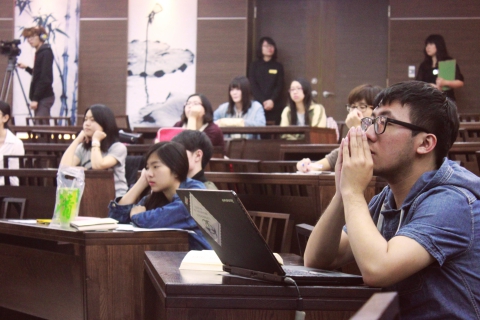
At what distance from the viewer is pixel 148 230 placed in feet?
7.67

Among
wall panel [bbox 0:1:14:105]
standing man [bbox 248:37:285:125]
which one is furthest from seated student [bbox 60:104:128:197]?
wall panel [bbox 0:1:14:105]

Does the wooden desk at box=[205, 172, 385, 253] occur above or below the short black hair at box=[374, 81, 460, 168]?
below

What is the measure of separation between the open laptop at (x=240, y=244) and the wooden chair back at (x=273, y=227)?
32.8 inches

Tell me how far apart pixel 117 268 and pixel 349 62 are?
7.10 meters

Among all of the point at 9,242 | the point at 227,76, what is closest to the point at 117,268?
the point at 9,242

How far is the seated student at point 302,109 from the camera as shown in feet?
19.9

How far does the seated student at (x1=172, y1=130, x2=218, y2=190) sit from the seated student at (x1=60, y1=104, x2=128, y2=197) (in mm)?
1075

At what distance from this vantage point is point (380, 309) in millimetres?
661

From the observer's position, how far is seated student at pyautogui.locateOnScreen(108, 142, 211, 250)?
262 cm

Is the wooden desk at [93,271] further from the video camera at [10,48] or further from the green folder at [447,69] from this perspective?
the video camera at [10,48]

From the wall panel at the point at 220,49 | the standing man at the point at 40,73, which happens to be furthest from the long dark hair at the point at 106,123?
the wall panel at the point at 220,49

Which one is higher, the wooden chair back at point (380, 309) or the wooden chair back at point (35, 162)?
the wooden chair back at point (380, 309)

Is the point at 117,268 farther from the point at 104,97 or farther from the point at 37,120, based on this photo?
the point at 104,97

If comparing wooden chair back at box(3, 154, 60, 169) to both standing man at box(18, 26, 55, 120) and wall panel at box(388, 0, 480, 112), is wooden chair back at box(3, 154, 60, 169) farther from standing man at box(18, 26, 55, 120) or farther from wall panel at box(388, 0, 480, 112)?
wall panel at box(388, 0, 480, 112)
